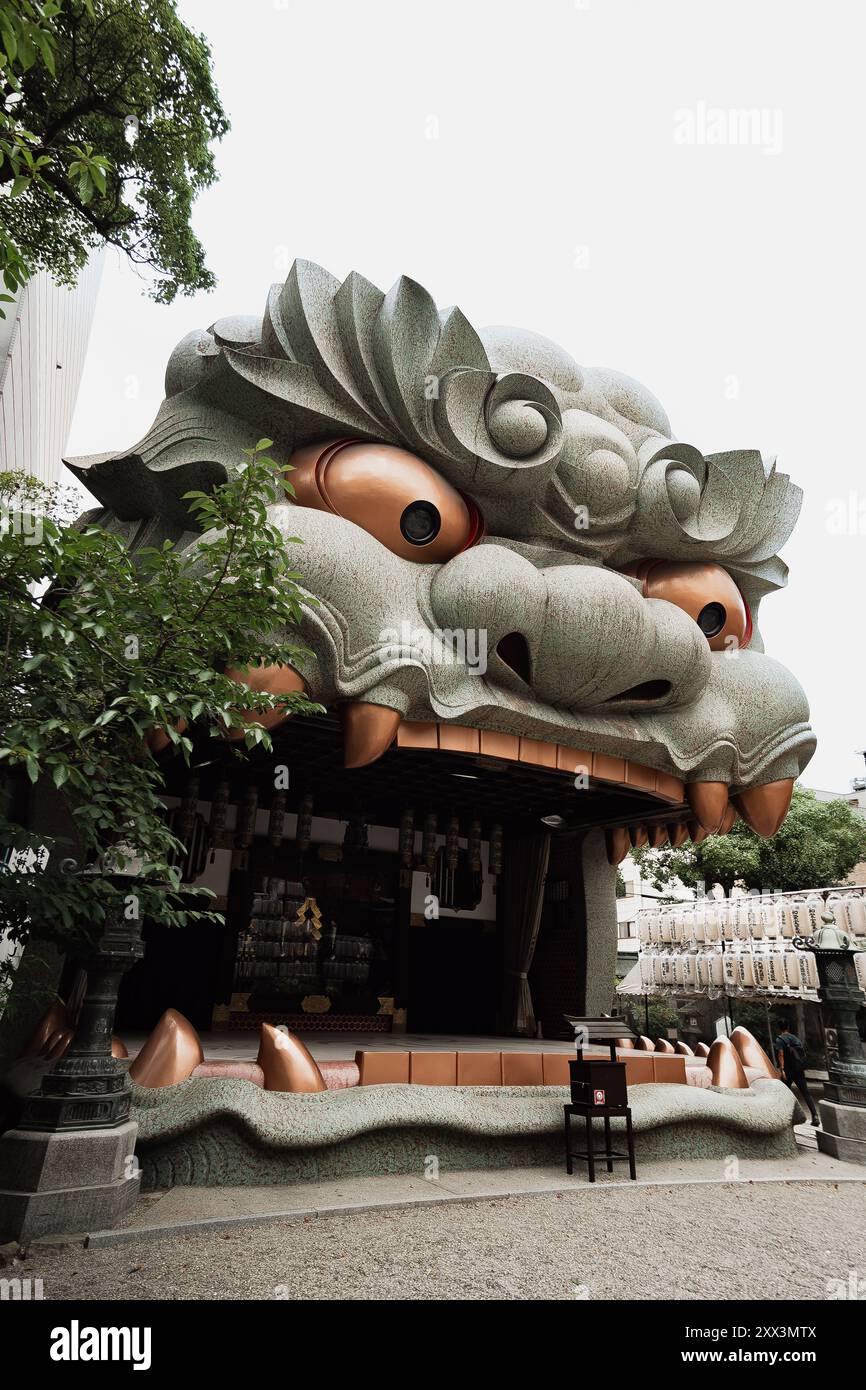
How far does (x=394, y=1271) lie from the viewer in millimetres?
4449

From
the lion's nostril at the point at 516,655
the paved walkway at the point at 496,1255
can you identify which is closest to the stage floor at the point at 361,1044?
the paved walkway at the point at 496,1255

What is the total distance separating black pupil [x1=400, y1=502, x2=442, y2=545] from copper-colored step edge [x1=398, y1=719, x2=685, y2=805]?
185 cm

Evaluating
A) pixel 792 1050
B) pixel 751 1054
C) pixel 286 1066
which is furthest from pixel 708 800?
pixel 792 1050

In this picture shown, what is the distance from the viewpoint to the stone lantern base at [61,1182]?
15.9 feet

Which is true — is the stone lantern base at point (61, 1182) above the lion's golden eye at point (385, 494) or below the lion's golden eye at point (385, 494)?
below

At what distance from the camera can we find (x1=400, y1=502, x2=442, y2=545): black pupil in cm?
794

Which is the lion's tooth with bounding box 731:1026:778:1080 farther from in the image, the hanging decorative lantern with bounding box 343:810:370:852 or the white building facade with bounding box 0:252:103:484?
the white building facade with bounding box 0:252:103:484

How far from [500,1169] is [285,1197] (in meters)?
2.22

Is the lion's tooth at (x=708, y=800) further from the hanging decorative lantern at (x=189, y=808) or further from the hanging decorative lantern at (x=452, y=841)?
the hanging decorative lantern at (x=189, y=808)

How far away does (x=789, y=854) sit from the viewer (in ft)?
78.1

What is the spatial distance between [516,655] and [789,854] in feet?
62.4

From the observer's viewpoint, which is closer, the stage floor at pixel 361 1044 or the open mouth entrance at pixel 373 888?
the stage floor at pixel 361 1044

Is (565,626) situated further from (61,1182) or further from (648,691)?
(61,1182)

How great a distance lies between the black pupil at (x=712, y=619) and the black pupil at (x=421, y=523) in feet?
11.4
